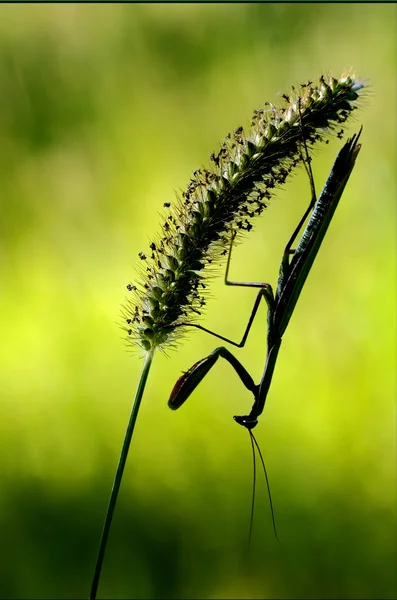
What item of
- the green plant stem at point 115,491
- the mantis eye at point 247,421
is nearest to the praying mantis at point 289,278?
the mantis eye at point 247,421

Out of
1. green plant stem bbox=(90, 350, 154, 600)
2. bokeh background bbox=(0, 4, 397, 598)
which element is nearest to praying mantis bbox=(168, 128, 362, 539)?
green plant stem bbox=(90, 350, 154, 600)

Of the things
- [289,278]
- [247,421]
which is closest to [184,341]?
[247,421]

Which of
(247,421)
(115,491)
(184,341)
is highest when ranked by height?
(184,341)

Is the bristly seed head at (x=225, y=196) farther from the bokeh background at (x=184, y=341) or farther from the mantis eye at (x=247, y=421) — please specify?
the bokeh background at (x=184, y=341)

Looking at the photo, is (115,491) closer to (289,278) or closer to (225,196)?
(225,196)

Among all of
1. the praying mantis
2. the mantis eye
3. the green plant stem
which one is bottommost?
the green plant stem

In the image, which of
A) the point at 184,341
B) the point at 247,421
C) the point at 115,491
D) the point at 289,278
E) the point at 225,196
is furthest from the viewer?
the point at 184,341

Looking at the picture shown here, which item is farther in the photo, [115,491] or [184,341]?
[184,341]

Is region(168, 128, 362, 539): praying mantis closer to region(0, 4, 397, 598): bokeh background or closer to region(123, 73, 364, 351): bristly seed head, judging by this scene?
region(123, 73, 364, 351): bristly seed head

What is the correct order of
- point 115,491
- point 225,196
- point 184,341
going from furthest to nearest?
point 184,341, point 225,196, point 115,491
